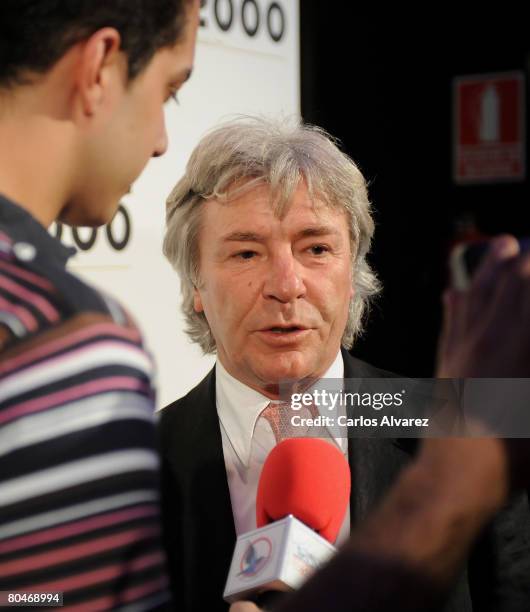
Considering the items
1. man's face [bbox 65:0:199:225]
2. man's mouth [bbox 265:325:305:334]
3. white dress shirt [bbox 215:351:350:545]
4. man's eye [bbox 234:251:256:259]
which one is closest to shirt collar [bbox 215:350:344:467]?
white dress shirt [bbox 215:351:350:545]

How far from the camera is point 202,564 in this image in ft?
5.13

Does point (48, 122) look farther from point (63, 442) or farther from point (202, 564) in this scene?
point (202, 564)

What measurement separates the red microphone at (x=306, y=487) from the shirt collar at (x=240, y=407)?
315 millimetres

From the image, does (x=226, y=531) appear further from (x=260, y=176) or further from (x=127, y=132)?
(x=127, y=132)

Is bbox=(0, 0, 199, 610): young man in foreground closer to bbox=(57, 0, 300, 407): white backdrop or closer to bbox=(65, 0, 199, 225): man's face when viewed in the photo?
bbox=(65, 0, 199, 225): man's face

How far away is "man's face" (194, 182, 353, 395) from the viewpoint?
1711 mm

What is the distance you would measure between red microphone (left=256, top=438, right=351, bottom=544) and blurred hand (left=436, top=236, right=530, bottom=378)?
56 cm

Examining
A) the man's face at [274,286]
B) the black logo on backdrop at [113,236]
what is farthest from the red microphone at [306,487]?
the black logo on backdrop at [113,236]

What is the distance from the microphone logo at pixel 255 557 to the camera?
1.06 metres

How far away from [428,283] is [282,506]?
14.1ft

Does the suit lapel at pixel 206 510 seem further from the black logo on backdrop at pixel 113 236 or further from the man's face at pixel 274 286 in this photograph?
the black logo on backdrop at pixel 113 236

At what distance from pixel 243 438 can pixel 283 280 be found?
0.29m

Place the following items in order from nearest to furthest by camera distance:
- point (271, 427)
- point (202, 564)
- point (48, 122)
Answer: point (48, 122) → point (202, 564) → point (271, 427)

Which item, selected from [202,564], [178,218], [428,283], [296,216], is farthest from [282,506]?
[428,283]
